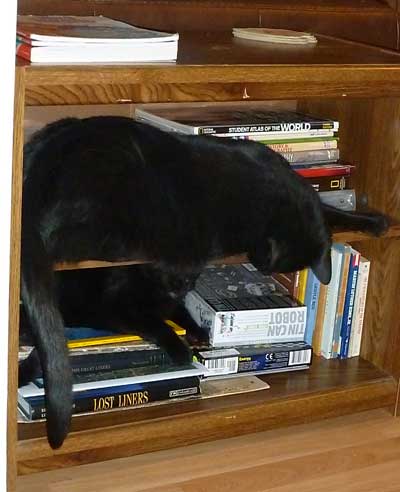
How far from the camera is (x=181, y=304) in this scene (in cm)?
195

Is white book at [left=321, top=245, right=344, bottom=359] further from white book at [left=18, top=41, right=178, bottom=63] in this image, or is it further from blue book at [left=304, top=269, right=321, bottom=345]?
white book at [left=18, top=41, right=178, bottom=63]

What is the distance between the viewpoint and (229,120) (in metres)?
1.86

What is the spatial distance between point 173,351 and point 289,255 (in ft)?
0.91

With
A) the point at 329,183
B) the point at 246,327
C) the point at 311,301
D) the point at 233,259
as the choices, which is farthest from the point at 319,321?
the point at 233,259

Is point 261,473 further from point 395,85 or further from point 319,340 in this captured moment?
point 395,85

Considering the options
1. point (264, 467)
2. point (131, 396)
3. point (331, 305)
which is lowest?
point (264, 467)

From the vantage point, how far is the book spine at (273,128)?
1.79 meters

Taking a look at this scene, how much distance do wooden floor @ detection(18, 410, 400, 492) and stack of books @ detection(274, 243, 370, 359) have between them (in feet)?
0.60

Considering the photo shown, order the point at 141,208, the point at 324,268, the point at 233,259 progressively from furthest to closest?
1. the point at 324,268
2. the point at 233,259
3. the point at 141,208

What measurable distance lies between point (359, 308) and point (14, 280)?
841 millimetres

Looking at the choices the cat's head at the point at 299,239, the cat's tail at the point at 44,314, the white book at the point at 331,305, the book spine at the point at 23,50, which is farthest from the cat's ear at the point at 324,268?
the book spine at the point at 23,50

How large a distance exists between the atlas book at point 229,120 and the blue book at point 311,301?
0.31 metres

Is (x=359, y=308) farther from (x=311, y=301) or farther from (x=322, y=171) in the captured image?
(x=322, y=171)

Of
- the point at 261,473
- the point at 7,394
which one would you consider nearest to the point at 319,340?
the point at 261,473
